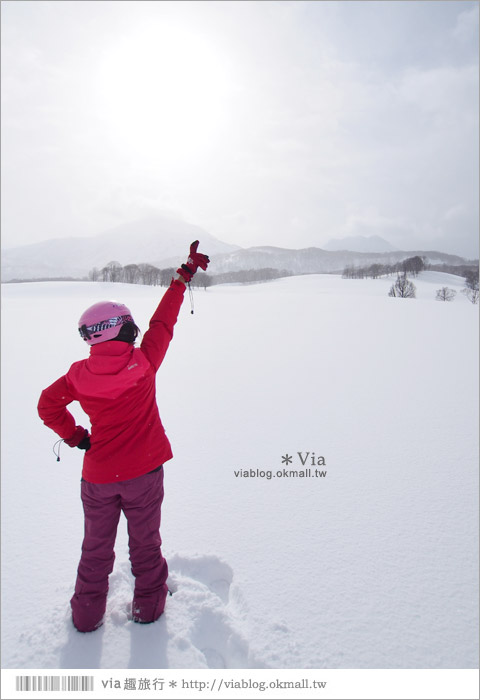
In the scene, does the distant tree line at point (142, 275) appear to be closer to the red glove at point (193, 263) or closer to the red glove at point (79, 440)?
the red glove at point (193, 263)

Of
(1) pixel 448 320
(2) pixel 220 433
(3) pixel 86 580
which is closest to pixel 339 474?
(2) pixel 220 433

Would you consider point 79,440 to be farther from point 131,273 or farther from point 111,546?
point 131,273

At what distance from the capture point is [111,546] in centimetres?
186

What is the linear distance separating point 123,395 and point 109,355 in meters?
0.23

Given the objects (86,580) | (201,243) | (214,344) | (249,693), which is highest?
(201,243)

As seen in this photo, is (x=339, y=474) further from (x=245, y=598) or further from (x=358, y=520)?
(x=245, y=598)

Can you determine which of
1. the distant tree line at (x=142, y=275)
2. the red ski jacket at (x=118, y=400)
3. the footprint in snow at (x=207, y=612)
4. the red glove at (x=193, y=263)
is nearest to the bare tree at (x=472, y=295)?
the distant tree line at (x=142, y=275)

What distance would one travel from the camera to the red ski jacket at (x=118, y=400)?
1.54m

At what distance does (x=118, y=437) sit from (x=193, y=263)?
0.93m

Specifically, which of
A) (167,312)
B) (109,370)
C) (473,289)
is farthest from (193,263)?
(473,289)

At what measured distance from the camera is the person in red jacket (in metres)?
1.53

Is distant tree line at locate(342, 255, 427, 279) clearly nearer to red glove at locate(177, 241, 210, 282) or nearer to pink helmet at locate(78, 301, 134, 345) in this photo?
red glove at locate(177, 241, 210, 282)

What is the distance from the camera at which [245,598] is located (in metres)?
2.02

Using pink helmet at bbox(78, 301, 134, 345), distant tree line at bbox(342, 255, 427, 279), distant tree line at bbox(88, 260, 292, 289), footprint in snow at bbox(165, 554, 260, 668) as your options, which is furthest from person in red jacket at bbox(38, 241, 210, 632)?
distant tree line at bbox(342, 255, 427, 279)
